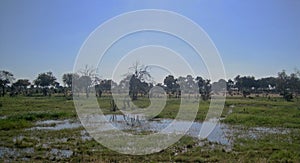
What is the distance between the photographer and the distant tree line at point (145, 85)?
47.7 metres

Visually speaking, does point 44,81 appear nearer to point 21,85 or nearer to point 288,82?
point 21,85

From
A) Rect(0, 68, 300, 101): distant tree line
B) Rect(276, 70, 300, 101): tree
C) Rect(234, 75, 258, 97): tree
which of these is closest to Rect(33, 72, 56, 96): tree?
Rect(0, 68, 300, 101): distant tree line

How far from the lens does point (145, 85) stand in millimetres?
47688

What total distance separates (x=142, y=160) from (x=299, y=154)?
21.4 feet

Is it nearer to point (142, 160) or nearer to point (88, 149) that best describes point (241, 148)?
point (142, 160)

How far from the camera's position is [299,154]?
12016 millimetres

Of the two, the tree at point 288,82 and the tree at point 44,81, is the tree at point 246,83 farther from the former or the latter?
the tree at point 44,81

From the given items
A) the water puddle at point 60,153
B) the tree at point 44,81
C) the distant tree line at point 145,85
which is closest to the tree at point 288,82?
the distant tree line at point 145,85

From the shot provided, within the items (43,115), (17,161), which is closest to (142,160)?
(17,161)

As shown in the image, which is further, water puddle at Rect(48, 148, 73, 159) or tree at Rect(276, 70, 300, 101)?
tree at Rect(276, 70, 300, 101)

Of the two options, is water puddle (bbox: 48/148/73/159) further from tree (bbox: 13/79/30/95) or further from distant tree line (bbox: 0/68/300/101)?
tree (bbox: 13/79/30/95)

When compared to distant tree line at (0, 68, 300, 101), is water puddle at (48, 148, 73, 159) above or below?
below

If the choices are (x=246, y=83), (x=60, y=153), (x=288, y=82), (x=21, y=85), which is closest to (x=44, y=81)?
(x=21, y=85)

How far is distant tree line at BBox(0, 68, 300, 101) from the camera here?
1879 inches
